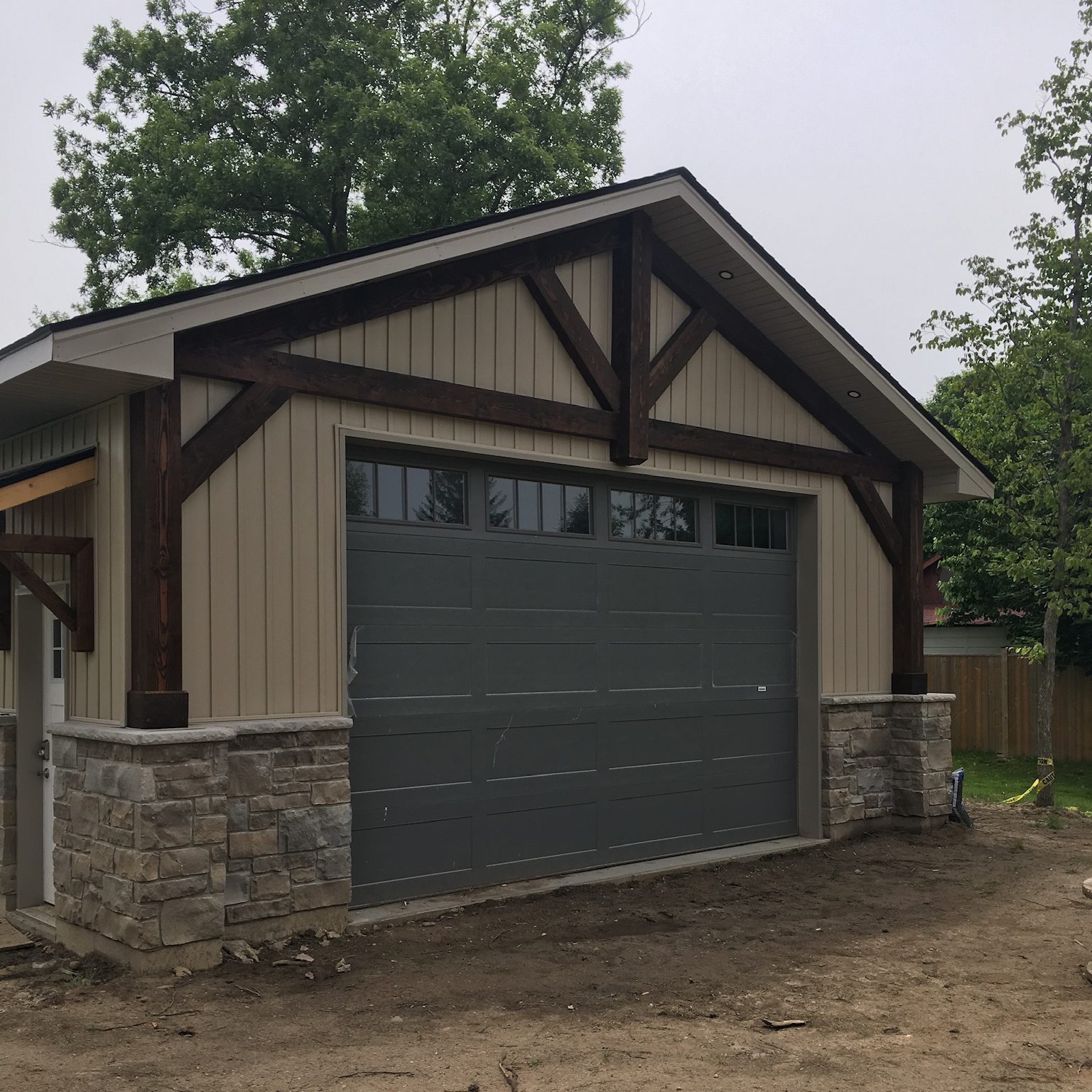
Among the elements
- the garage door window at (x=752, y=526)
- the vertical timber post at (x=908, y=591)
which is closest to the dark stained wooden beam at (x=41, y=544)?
the garage door window at (x=752, y=526)

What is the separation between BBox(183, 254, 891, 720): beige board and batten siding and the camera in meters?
7.17

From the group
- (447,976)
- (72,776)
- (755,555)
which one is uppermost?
(755,555)

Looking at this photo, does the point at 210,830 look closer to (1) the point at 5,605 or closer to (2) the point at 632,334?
(1) the point at 5,605

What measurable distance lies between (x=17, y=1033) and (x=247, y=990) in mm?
1156

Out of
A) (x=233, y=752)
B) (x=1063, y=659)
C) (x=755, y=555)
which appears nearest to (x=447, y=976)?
(x=233, y=752)

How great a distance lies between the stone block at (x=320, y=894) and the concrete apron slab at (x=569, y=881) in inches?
8.2

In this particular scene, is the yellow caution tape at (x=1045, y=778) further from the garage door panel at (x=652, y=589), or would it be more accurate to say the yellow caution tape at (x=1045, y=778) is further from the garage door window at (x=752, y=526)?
the garage door panel at (x=652, y=589)

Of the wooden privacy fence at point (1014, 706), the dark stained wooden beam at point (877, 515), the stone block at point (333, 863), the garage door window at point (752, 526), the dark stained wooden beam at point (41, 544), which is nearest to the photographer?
the dark stained wooden beam at point (41, 544)

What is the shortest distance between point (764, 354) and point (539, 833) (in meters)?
4.82

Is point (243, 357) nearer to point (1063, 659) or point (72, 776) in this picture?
point (72, 776)

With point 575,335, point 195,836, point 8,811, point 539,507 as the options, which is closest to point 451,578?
point 539,507

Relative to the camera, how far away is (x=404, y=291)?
322 inches

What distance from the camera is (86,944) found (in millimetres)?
6977

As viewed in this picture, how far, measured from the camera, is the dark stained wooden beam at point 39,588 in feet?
22.4
